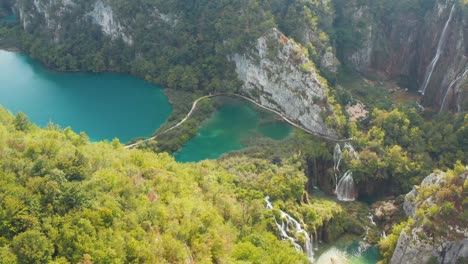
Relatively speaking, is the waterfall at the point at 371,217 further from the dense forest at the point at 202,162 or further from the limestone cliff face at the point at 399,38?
the limestone cliff face at the point at 399,38

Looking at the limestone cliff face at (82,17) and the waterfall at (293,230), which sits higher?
the limestone cliff face at (82,17)

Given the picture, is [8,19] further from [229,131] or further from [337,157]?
[337,157]

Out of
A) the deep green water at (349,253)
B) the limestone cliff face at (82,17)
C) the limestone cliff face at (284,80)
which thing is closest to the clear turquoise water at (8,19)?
the limestone cliff face at (82,17)

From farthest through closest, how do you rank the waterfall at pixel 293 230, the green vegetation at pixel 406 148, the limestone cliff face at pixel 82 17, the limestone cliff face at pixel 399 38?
the limestone cliff face at pixel 82 17 → the limestone cliff face at pixel 399 38 → the green vegetation at pixel 406 148 → the waterfall at pixel 293 230

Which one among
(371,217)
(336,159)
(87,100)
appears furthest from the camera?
(87,100)

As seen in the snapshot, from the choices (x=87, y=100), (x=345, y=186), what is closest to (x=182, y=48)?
(x=87, y=100)

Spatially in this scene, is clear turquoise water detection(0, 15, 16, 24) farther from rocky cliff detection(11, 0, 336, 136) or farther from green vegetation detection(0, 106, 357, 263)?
green vegetation detection(0, 106, 357, 263)
